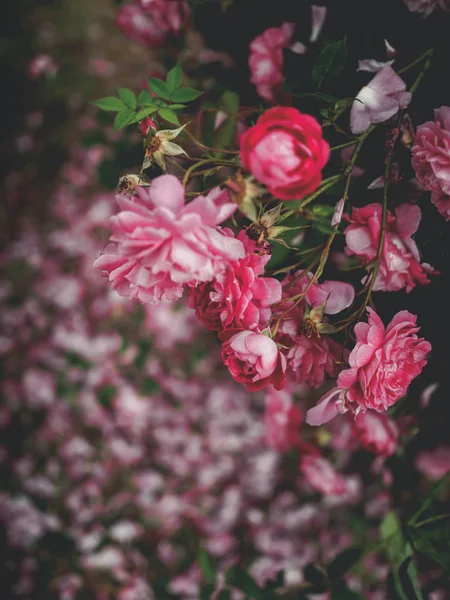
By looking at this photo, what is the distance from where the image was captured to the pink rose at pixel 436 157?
1.78 feet

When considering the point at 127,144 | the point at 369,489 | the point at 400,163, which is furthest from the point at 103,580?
the point at 400,163

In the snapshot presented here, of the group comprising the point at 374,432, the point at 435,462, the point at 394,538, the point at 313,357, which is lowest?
the point at 435,462

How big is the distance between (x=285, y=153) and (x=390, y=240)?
0.23 meters

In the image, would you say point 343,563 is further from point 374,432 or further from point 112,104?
point 112,104

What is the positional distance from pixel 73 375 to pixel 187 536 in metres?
0.64

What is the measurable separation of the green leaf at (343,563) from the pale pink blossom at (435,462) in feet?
1.92

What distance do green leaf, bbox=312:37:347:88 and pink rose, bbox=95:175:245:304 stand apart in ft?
0.75

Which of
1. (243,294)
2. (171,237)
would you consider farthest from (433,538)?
(171,237)

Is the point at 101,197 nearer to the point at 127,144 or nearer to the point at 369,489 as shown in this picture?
the point at 127,144

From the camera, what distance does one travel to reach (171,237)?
1.50ft

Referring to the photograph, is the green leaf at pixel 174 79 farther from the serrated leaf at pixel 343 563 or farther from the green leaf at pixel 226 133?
the serrated leaf at pixel 343 563

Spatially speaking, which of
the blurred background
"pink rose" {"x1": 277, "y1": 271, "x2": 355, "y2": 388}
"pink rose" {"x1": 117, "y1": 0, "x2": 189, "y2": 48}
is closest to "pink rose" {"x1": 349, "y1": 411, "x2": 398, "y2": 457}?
the blurred background

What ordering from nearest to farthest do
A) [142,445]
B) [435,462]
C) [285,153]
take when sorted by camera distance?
[285,153] < [435,462] < [142,445]

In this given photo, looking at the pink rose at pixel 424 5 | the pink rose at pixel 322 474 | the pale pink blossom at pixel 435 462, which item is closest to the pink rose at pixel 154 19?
the pink rose at pixel 424 5
